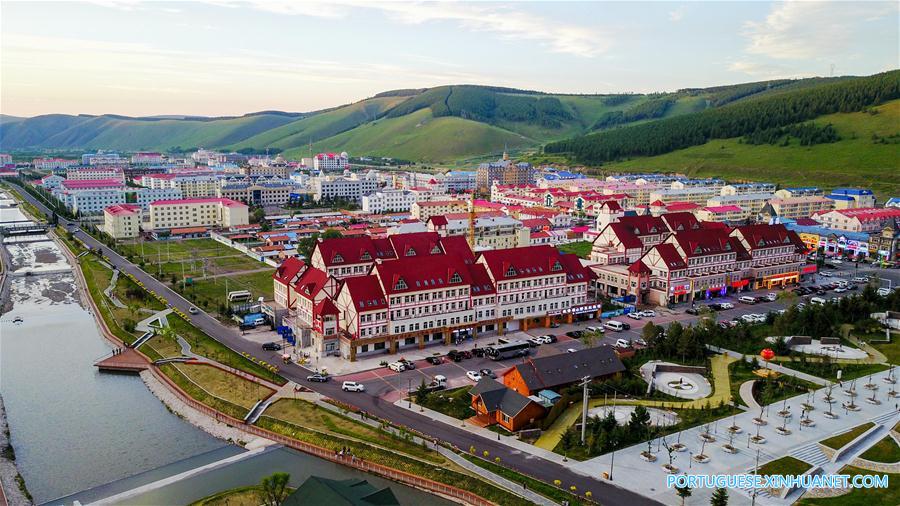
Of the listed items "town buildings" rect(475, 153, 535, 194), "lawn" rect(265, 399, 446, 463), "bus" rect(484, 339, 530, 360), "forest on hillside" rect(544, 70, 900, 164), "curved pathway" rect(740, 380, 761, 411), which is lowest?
"lawn" rect(265, 399, 446, 463)

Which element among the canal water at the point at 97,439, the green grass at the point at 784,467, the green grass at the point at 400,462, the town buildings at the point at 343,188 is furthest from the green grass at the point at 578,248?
the town buildings at the point at 343,188

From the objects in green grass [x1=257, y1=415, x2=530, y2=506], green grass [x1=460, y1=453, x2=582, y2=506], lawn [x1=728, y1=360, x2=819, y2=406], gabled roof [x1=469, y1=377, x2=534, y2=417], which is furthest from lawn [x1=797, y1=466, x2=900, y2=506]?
gabled roof [x1=469, y1=377, x2=534, y2=417]

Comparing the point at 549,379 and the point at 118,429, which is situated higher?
the point at 549,379

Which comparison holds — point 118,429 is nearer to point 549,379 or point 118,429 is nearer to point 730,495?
point 549,379

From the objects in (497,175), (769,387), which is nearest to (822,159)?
(497,175)

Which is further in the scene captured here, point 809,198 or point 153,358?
point 809,198

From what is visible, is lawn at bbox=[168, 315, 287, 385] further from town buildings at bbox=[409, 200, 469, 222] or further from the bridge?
the bridge

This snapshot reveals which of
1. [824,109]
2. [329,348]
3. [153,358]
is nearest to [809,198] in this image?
[824,109]
